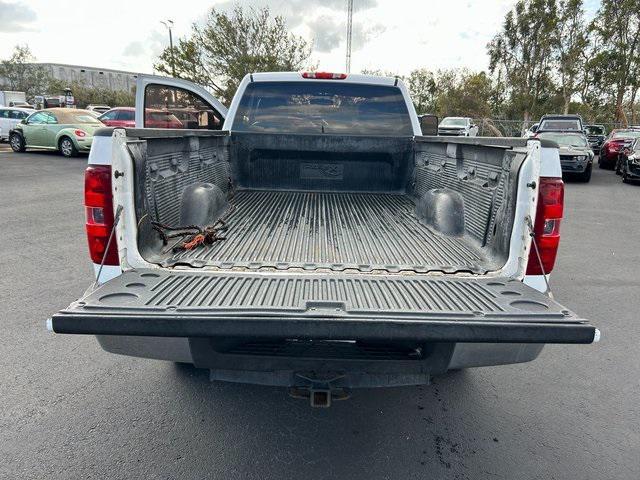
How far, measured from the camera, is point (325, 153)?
4410mm

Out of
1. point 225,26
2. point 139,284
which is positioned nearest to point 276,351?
point 139,284

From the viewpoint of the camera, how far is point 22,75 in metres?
59.0

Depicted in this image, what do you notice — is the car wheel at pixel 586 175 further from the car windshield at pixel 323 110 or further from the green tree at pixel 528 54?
the green tree at pixel 528 54

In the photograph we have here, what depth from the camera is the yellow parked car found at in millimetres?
15570

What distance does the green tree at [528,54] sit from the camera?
33094mm

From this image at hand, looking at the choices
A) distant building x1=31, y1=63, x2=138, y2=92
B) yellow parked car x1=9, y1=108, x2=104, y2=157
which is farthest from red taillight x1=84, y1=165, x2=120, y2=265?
distant building x1=31, y1=63, x2=138, y2=92

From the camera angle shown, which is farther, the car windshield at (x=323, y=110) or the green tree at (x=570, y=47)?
the green tree at (x=570, y=47)

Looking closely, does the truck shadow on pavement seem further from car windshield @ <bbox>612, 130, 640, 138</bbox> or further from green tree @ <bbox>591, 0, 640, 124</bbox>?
green tree @ <bbox>591, 0, 640, 124</bbox>

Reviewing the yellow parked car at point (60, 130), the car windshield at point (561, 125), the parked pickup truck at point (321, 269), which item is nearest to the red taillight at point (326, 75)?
the parked pickup truck at point (321, 269)

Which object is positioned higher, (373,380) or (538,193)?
(538,193)

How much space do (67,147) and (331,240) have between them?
1637 centimetres

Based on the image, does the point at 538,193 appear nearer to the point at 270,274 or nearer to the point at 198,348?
the point at 270,274

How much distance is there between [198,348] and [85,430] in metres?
1.19

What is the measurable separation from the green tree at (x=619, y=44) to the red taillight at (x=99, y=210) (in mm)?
35908
